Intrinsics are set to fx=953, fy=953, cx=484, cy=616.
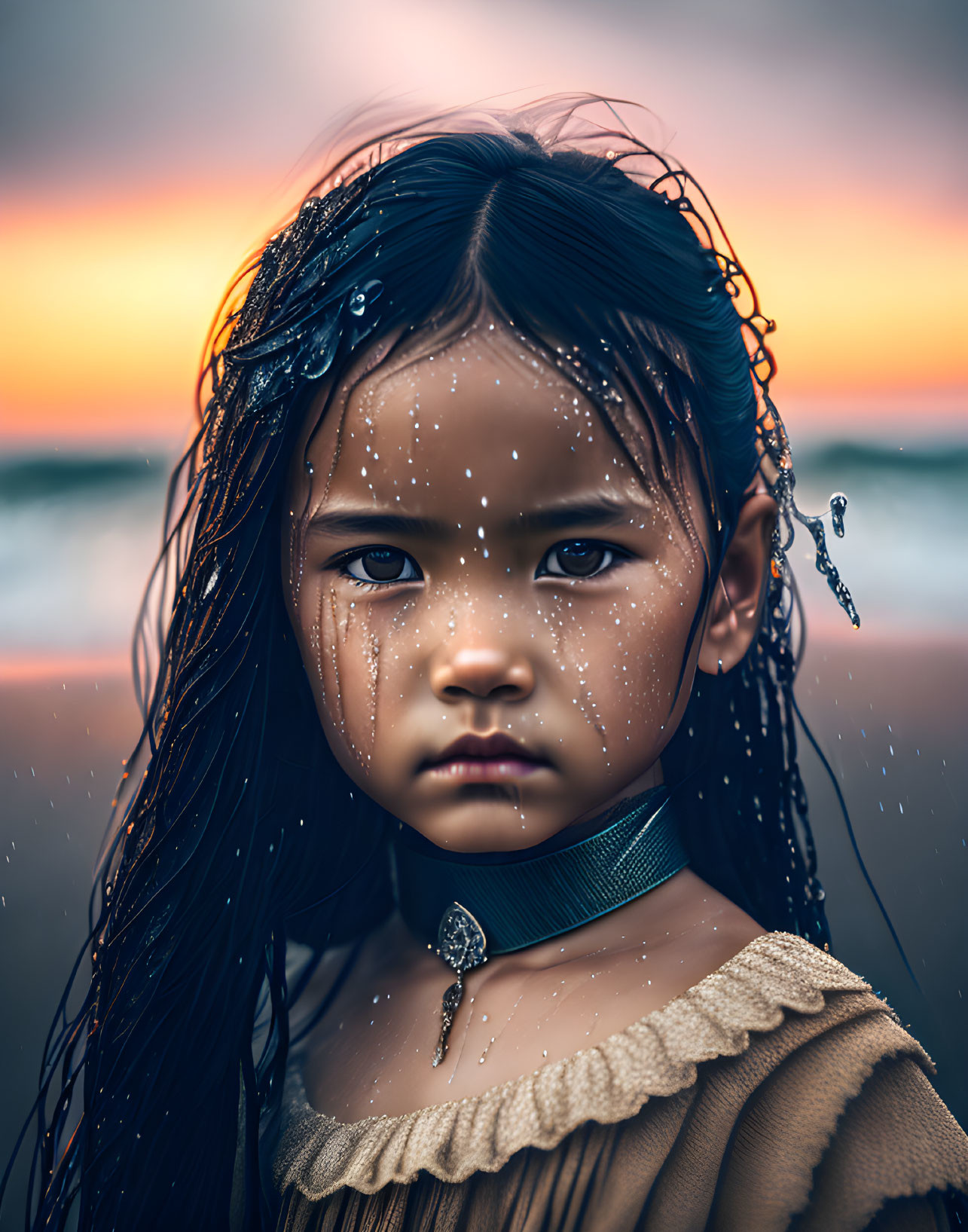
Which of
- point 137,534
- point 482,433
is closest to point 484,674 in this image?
point 482,433

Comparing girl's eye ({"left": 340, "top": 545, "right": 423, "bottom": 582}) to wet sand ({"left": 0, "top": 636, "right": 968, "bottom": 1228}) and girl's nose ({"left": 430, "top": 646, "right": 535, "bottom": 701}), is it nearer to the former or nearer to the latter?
girl's nose ({"left": 430, "top": 646, "right": 535, "bottom": 701})

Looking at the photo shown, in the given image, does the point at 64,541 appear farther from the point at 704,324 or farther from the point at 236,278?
the point at 704,324

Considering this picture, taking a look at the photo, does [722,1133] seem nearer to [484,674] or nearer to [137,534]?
[484,674]

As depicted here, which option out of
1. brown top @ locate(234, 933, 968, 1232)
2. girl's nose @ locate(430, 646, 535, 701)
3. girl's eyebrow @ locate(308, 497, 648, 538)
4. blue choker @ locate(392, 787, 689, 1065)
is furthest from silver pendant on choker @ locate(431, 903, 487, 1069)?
girl's eyebrow @ locate(308, 497, 648, 538)

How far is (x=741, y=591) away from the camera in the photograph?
2.69ft

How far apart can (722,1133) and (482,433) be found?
20.3 inches

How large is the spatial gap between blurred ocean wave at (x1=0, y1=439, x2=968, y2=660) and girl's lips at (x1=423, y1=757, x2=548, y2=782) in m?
0.41

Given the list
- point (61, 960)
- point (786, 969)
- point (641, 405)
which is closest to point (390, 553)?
point (641, 405)

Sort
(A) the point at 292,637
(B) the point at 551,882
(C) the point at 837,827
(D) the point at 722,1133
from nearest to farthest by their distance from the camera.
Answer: (D) the point at 722,1133 < (B) the point at 551,882 < (A) the point at 292,637 < (C) the point at 837,827

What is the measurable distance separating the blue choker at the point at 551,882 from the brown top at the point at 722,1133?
11 cm

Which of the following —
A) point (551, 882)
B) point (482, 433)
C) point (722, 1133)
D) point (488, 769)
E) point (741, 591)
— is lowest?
point (722, 1133)

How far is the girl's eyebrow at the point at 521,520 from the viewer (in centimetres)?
68

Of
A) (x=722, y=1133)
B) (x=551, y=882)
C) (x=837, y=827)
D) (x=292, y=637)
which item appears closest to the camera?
(x=722, y=1133)

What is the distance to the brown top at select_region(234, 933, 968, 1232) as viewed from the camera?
66 centimetres
